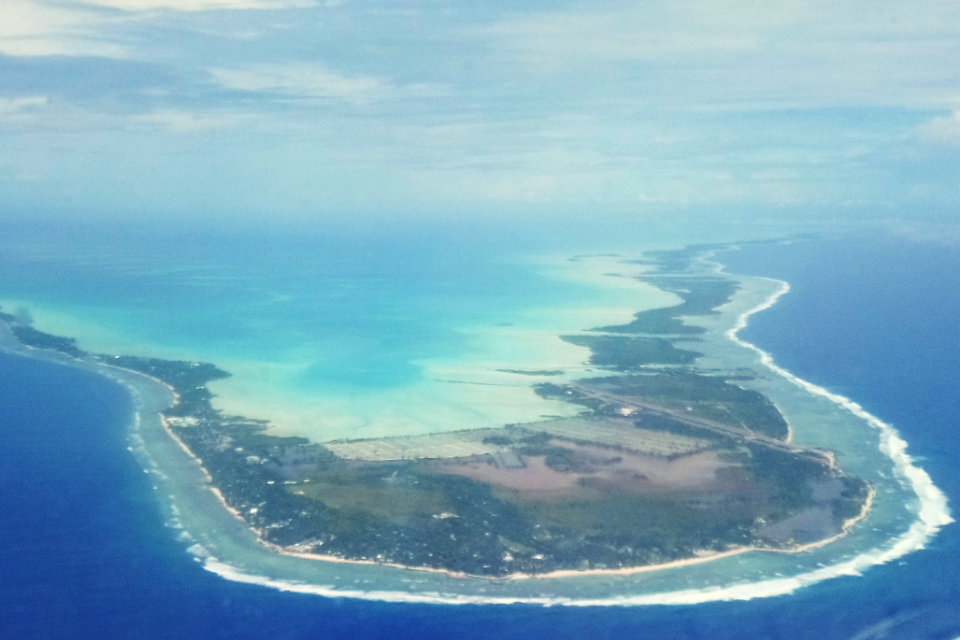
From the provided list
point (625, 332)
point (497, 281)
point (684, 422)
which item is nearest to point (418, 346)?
point (625, 332)

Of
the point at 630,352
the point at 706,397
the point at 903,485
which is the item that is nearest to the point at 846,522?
the point at 903,485

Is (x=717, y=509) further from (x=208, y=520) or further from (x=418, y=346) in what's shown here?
(x=418, y=346)

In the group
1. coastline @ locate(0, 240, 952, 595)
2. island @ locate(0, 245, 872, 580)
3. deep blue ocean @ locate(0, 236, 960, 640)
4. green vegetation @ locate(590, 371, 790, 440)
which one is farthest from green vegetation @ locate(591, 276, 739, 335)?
deep blue ocean @ locate(0, 236, 960, 640)

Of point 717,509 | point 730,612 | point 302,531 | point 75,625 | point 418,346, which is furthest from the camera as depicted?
point 418,346

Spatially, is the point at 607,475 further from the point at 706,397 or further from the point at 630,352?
the point at 630,352

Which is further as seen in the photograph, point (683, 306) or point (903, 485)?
point (683, 306)

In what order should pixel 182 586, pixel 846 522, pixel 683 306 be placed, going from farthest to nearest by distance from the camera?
pixel 683 306, pixel 846 522, pixel 182 586
